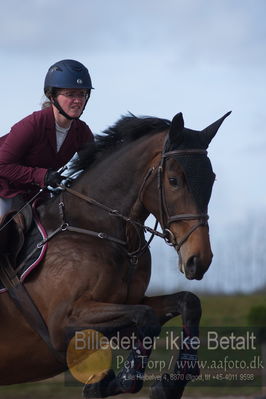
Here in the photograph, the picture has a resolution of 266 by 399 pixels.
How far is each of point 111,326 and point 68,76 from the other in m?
2.18

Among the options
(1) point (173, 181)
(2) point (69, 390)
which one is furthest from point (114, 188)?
(2) point (69, 390)

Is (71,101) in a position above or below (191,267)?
above

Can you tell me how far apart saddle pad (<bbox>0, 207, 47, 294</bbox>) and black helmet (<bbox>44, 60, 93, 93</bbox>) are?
107 centimetres

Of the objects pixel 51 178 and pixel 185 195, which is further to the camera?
pixel 51 178

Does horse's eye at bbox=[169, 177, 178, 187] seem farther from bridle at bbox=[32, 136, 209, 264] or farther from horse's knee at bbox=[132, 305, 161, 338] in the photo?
horse's knee at bbox=[132, 305, 161, 338]

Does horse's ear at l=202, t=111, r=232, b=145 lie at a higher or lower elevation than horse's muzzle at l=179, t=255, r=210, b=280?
higher

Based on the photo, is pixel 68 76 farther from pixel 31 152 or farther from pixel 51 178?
pixel 51 178

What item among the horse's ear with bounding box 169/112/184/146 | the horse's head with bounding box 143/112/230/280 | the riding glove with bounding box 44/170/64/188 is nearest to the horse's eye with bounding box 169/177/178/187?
the horse's head with bounding box 143/112/230/280

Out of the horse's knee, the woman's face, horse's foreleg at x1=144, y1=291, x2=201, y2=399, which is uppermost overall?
the woman's face

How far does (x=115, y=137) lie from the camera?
746cm

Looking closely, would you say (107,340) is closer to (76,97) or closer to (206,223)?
(206,223)

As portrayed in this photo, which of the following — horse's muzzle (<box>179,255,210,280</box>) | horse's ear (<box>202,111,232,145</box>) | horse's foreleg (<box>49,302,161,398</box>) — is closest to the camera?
horse's muzzle (<box>179,255,210,280</box>)

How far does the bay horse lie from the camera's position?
6.60 metres

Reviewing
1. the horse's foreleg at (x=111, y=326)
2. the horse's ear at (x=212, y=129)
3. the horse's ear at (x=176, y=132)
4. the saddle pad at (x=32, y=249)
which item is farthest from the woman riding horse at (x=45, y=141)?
the horse's ear at (x=212, y=129)
